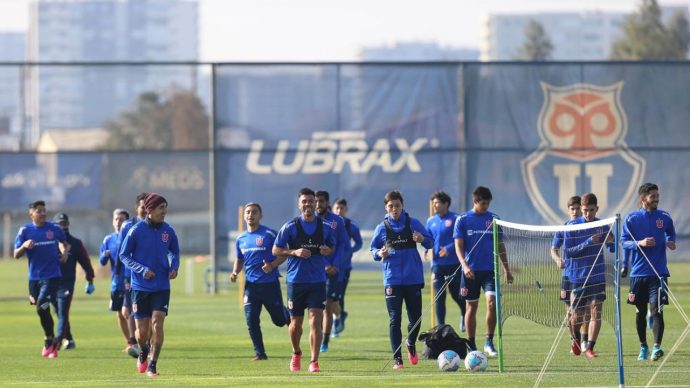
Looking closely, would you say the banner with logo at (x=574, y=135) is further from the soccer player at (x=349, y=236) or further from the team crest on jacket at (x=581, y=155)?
the soccer player at (x=349, y=236)

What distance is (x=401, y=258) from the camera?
1778 centimetres

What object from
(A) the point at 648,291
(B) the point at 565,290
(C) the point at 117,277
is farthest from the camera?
(C) the point at 117,277

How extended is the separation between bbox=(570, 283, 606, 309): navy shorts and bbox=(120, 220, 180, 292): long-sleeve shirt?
5.21 meters

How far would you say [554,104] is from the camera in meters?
33.7

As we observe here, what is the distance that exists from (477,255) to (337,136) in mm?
15094

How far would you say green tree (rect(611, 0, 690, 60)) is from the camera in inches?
3492

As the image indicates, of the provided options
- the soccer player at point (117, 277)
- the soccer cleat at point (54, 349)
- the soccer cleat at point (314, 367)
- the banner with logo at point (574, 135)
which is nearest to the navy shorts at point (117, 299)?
the soccer player at point (117, 277)

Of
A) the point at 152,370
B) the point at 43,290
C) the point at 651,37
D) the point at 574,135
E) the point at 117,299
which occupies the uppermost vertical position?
the point at 651,37

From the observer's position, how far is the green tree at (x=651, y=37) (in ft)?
291

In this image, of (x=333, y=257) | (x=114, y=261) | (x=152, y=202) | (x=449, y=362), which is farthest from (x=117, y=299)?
(x=449, y=362)

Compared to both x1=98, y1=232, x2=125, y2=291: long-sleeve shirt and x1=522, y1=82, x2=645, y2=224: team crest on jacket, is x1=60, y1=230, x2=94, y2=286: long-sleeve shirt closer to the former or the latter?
x1=98, y1=232, x2=125, y2=291: long-sleeve shirt

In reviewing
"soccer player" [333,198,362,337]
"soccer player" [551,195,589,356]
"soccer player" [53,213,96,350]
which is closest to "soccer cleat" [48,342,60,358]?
"soccer player" [53,213,96,350]

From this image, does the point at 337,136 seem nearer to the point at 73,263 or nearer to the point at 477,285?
the point at 73,263

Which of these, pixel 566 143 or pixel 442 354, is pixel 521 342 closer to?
pixel 442 354
